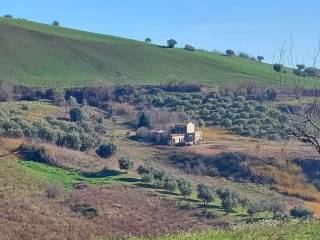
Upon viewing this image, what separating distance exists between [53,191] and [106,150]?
14.2 m

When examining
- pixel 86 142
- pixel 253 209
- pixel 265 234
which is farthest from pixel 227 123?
pixel 265 234

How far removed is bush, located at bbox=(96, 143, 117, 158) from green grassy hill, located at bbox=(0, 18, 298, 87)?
3785 cm

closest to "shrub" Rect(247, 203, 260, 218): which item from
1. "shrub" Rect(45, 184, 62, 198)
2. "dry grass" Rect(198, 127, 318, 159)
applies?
"shrub" Rect(45, 184, 62, 198)

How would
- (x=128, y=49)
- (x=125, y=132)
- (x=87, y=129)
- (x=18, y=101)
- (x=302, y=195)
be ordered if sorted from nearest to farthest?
(x=302, y=195) → (x=87, y=129) → (x=125, y=132) → (x=18, y=101) → (x=128, y=49)

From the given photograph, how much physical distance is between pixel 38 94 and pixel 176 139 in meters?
26.8

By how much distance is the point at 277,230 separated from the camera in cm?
1498

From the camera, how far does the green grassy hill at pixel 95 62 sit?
92.0 meters

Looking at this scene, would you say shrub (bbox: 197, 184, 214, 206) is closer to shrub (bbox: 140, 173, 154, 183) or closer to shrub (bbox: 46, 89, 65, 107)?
shrub (bbox: 140, 173, 154, 183)

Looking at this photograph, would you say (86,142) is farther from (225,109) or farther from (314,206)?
(225,109)

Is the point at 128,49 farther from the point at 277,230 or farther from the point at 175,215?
the point at 277,230

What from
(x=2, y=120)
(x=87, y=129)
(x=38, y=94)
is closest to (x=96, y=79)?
(x=38, y=94)

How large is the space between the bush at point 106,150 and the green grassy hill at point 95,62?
3785 cm

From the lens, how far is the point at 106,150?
49.8 metres

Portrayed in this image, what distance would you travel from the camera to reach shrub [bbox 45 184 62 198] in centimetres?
3544
